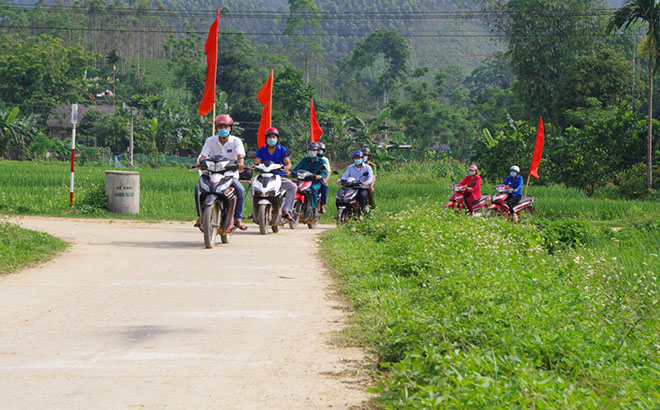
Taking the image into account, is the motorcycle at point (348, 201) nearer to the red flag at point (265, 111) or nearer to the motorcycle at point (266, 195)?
the motorcycle at point (266, 195)

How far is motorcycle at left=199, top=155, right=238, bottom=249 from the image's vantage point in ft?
40.2

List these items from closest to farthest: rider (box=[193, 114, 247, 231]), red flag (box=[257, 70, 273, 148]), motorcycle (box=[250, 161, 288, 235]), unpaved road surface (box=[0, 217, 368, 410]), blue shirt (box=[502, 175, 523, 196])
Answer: unpaved road surface (box=[0, 217, 368, 410]), rider (box=[193, 114, 247, 231]), motorcycle (box=[250, 161, 288, 235]), red flag (box=[257, 70, 273, 148]), blue shirt (box=[502, 175, 523, 196])

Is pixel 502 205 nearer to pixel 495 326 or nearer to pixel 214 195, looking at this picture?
pixel 214 195

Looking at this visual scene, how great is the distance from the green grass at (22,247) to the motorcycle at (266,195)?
3.85m

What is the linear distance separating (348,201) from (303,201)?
3.13 feet

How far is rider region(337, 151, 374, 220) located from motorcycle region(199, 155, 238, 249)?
4.63 m

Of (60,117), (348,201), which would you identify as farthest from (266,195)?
(60,117)

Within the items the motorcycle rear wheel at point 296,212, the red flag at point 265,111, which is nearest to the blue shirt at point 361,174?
the motorcycle rear wheel at point 296,212

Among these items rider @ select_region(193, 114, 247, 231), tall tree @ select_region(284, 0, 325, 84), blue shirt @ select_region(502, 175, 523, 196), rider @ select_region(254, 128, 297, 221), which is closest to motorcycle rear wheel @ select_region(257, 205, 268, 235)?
rider @ select_region(254, 128, 297, 221)

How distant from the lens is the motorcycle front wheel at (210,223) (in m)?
12.2

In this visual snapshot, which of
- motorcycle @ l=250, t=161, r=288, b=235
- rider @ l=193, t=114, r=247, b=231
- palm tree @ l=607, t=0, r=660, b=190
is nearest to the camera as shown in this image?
rider @ l=193, t=114, r=247, b=231

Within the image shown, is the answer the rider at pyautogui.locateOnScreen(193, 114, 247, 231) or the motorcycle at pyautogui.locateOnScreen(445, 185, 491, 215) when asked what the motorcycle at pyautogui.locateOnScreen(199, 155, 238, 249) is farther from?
the motorcycle at pyautogui.locateOnScreen(445, 185, 491, 215)

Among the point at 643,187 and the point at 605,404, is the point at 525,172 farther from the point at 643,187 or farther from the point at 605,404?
the point at 605,404

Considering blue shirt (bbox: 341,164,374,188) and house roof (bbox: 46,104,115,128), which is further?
house roof (bbox: 46,104,115,128)
